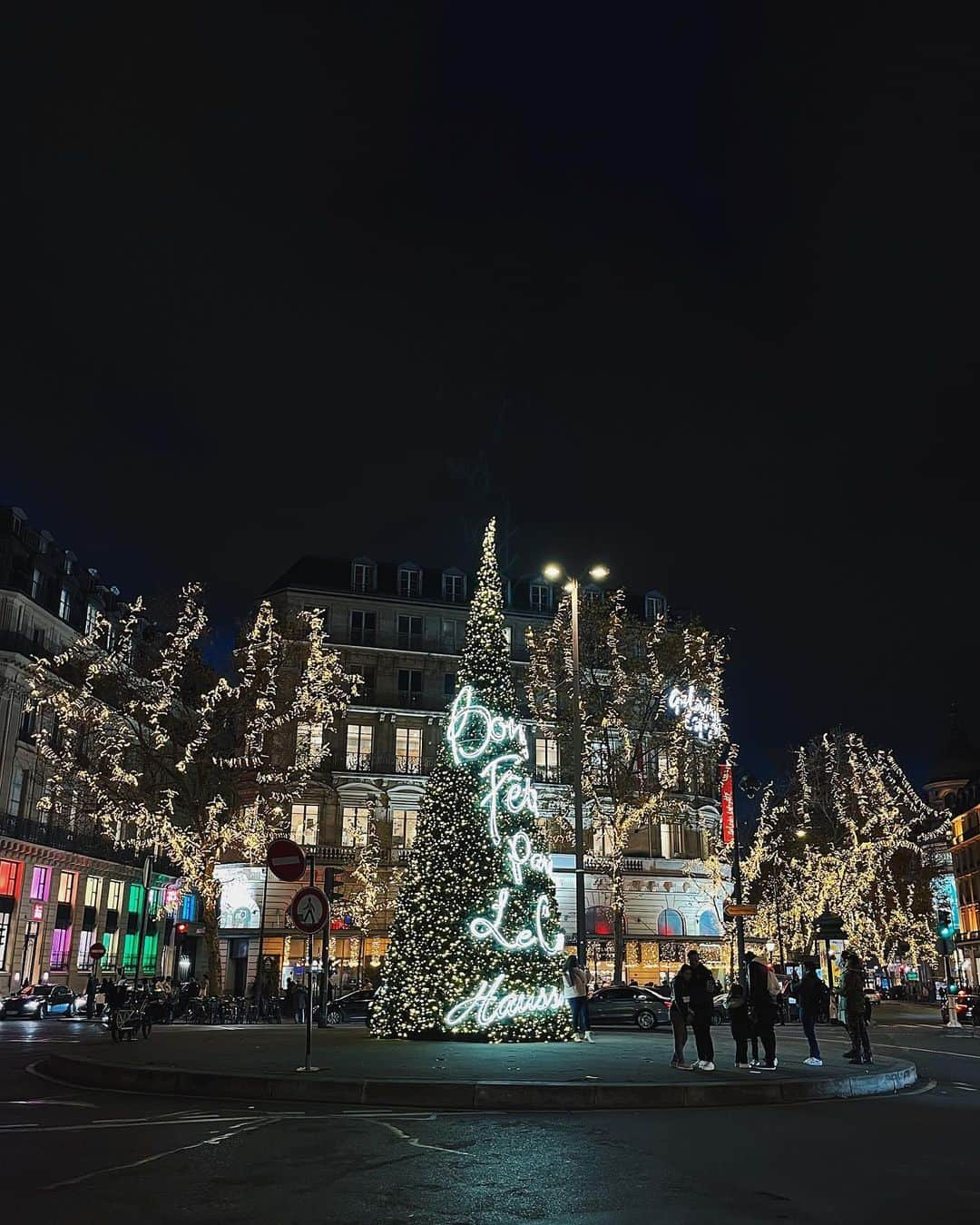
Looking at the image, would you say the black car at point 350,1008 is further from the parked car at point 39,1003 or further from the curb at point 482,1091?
the curb at point 482,1091

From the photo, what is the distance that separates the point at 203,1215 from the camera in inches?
268

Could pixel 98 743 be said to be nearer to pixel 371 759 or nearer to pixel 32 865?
pixel 32 865

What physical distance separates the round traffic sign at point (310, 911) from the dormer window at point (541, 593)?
1794 inches

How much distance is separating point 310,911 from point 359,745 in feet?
126

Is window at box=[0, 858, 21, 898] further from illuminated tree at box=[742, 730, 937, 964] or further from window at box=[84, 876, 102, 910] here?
illuminated tree at box=[742, 730, 937, 964]

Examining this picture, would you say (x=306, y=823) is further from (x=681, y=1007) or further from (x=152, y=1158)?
(x=152, y=1158)

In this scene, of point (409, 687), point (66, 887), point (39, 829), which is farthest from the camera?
point (409, 687)

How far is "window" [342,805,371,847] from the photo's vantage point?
156 ft

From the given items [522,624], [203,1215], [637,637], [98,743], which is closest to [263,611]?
[98,743]

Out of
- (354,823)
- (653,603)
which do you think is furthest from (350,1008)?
(653,603)

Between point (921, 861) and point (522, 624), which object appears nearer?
point (522, 624)

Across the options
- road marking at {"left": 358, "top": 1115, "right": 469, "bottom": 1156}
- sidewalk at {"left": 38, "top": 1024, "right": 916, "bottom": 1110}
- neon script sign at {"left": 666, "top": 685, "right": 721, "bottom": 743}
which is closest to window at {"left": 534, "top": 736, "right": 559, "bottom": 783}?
neon script sign at {"left": 666, "top": 685, "right": 721, "bottom": 743}

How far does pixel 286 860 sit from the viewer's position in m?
14.7

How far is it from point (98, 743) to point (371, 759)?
18.6 metres
